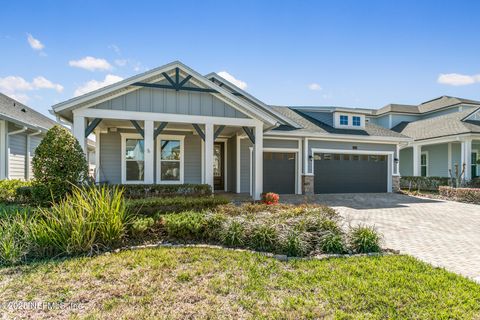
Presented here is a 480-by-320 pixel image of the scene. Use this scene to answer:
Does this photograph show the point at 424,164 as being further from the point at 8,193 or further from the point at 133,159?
the point at 8,193

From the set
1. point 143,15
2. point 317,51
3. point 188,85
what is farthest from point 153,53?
point 317,51

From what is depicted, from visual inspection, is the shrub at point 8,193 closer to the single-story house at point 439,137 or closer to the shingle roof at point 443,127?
the single-story house at point 439,137

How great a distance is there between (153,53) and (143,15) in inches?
82.2

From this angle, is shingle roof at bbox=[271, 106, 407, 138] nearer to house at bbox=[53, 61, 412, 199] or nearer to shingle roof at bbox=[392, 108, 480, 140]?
house at bbox=[53, 61, 412, 199]

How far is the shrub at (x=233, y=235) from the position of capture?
5.49 meters

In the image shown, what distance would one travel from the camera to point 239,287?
3.78 metres

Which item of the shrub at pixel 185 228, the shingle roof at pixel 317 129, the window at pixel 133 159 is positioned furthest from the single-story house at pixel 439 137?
the shrub at pixel 185 228

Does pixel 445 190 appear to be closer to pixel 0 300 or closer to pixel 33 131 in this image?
pixel 0 300

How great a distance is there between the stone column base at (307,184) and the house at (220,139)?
0.17 ft

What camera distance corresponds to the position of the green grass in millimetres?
3205

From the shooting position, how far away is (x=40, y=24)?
9.17 m

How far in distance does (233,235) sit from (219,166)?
30.8ft

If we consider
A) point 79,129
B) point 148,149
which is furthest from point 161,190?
point 79,129

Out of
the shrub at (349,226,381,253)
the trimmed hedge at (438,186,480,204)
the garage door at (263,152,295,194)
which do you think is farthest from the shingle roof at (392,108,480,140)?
the shrub at (349,226,381,253)
